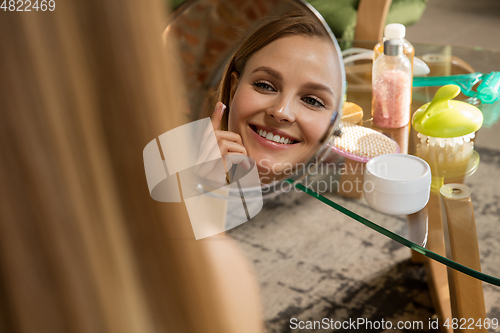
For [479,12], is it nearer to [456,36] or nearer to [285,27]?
[456,36]

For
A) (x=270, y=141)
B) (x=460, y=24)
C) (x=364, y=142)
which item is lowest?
(x=460, y=24)

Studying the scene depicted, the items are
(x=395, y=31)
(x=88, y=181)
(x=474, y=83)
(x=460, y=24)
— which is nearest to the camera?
(x=88, y=181)

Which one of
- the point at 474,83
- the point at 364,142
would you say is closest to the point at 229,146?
the point at 364,142

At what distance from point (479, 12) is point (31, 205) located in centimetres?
293

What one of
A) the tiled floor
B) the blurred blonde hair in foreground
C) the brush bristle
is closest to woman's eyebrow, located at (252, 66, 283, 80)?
the blurred blonde hair in foreground

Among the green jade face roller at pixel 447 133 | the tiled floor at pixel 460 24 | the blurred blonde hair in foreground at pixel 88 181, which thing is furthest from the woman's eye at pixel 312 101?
the tiled floor at pixel 460 24

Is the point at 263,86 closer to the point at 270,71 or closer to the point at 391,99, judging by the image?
the point at 270,71

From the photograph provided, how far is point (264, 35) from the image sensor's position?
33 centimetres

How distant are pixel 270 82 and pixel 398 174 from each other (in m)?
0.31

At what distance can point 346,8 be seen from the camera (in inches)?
53.7

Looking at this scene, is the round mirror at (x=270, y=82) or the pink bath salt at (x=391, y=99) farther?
the pink bath salt at (x=391, y=99)

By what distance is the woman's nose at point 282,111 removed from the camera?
0.35m

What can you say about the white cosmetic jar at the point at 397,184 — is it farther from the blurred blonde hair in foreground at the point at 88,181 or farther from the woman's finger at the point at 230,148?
the blurred blonde hair in foreground at the point at 88,181

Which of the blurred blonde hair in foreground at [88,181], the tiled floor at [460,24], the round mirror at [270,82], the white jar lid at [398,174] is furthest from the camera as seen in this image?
the tiled floor at [460,24]
